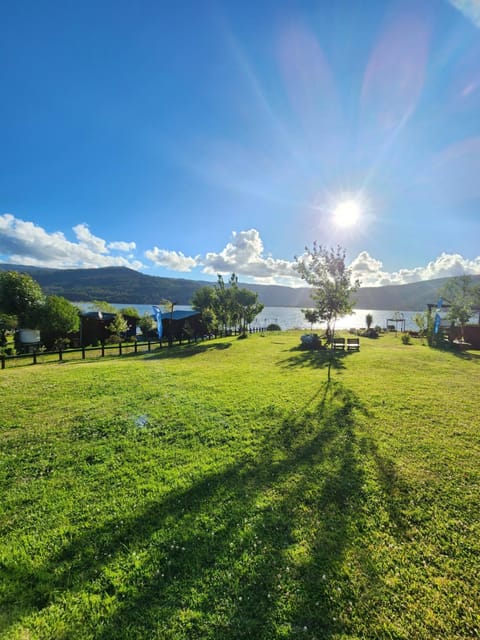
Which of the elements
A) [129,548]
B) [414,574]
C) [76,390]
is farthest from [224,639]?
[76,390]

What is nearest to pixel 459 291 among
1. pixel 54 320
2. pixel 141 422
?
→ pixel 141 422

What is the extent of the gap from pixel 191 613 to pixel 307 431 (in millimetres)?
4149

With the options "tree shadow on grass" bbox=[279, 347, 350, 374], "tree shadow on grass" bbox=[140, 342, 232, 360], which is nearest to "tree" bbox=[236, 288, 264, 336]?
"tree shadow on grass" bbox=[140, 342, 232, 360]

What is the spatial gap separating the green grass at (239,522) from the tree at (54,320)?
80.4 ft

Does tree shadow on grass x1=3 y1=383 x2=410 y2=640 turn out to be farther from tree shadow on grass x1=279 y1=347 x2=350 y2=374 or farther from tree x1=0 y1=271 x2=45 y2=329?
tree x1=0 y1=271 x2=45 y2=329

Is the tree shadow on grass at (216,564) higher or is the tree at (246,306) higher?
the tree at (246,306)

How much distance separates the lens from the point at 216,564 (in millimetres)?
2826

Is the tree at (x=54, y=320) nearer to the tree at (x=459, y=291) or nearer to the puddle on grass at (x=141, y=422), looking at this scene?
the puddle on grass at (x=141, y=422)

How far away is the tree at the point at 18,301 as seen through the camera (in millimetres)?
27891

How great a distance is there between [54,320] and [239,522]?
31.5m

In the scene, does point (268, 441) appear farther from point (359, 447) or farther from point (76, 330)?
point (76, 330)

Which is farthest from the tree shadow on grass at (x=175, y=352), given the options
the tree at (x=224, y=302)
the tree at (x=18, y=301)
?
the tree at (x=18, y=301)

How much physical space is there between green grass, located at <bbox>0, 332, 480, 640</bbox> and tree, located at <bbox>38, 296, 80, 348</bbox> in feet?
80.4

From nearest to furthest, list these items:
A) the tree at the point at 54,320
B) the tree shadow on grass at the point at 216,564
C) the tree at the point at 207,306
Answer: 1. the tree shadow on grass at the point at 216,564
2. the tree at the point at 54,320
3. the tree at the point at 207,306
